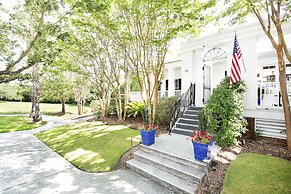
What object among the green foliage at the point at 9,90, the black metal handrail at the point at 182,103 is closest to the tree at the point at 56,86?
the green foliage at the point at 9,90

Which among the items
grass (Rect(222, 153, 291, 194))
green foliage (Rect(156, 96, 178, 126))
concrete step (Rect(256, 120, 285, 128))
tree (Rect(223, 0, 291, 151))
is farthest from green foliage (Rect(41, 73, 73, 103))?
grass (Rect(222, 153, 291, 194))

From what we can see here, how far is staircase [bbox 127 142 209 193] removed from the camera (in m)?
3.88

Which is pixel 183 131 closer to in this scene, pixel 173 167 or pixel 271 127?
pixel 173 167

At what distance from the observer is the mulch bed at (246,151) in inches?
147

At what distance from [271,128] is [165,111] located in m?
4.62

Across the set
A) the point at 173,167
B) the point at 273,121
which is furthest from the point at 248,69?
the point at 173,167

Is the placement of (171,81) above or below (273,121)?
above

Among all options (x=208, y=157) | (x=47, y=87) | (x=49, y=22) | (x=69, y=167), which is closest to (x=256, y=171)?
(x=208, y=157)

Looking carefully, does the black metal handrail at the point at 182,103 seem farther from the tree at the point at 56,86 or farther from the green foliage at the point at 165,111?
the tree at the point at 56,86

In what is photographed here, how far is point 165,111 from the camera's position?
8.69 m

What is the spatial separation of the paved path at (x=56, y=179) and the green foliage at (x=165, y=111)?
4345 mm

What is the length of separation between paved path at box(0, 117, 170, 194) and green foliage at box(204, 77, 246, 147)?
8.98 feet

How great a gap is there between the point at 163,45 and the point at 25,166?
6852mm

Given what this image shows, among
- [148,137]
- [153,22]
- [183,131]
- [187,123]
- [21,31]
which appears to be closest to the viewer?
[148,137]
